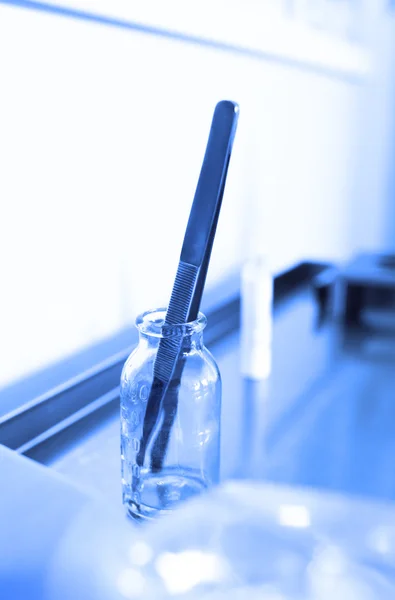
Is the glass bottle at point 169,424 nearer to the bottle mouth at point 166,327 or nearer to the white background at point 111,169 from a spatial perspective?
the bottle mouth at point 166,327

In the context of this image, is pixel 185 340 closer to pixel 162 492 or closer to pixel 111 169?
pixel 162 492

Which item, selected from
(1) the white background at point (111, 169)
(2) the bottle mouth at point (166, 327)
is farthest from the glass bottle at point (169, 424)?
(1) the white background at point (111, 169)

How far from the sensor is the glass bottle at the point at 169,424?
0.58 meters

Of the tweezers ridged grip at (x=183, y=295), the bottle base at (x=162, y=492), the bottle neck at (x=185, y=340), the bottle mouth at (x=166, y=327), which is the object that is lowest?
the bottle base at (x=162, y=492)

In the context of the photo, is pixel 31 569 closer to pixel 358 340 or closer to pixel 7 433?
pixel 7 433

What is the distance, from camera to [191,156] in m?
0.95

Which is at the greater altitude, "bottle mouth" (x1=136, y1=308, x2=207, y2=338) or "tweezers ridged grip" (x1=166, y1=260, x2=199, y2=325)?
"tweezers ridged grip" (x1=166, y1=260, x2=199, y2=325)

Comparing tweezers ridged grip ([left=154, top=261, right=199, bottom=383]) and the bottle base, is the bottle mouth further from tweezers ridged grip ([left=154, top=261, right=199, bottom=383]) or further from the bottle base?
the bottle base

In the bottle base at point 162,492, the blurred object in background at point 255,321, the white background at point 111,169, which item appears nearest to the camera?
the bottle base at point 162,492

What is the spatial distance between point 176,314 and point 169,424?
0.10 meters

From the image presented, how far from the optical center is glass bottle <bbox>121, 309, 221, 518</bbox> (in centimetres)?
58

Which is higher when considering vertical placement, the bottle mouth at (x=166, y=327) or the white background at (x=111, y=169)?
the white background at (x=111, y=169)

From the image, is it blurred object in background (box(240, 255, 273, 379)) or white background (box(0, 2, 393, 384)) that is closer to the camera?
white background (box(0, 2, 393, 384))

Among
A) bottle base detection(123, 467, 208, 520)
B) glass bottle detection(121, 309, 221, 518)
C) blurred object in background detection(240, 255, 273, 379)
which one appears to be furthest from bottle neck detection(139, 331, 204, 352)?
blurred object in background detection(240, 255, 273, 379)
